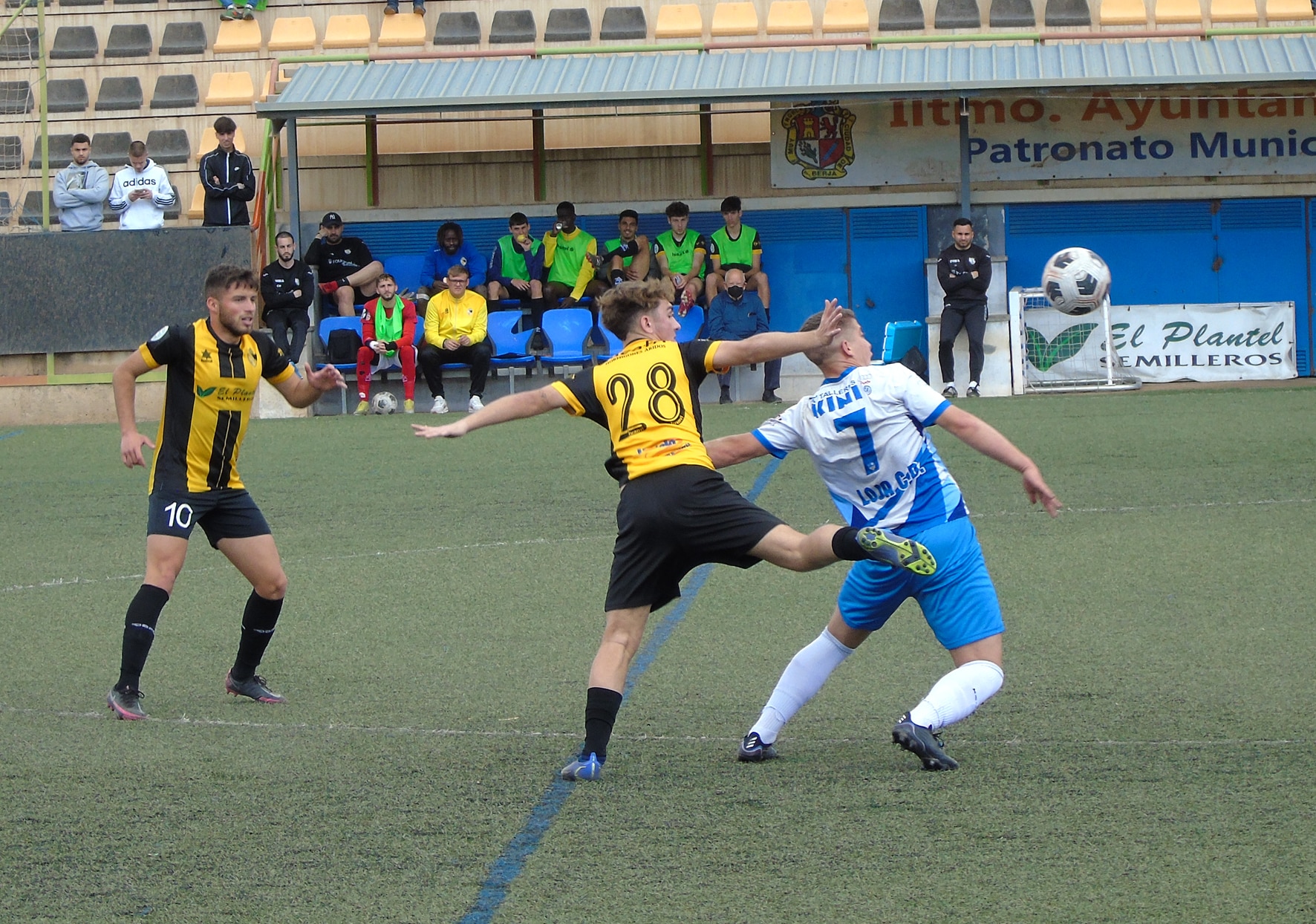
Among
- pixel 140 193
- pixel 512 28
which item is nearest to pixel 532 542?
pixel 140 193

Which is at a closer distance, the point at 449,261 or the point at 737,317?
the point at 737,317

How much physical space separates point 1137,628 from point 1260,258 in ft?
47.2

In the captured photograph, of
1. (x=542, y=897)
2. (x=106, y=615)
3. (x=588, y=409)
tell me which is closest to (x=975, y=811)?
(x=542, y=897)

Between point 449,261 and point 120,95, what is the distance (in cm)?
662

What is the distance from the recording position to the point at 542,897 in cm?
391

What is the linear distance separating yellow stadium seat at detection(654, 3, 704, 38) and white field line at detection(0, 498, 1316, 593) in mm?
13231

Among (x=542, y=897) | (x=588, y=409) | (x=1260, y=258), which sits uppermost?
(x=1260, y=258)

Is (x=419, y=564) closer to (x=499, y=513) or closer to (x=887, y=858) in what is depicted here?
(x=499, y=513)

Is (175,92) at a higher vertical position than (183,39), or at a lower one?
lower

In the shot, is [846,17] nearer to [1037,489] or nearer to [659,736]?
[659,736]

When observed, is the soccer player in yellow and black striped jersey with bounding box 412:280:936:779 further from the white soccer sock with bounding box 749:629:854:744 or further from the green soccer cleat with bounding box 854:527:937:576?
the white soccer sock with bounding box 749:629:854:744

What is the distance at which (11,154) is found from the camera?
2184 cm

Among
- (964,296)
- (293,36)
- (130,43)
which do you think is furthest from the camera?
(130,43)

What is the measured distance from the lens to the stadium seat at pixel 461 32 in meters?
22.4
